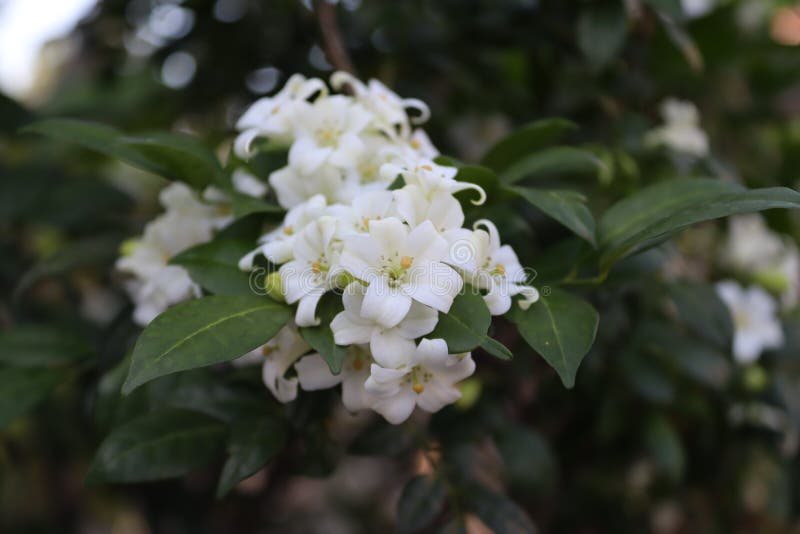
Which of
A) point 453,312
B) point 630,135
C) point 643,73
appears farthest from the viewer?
point 643,73

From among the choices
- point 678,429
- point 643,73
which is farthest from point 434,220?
point 678,429

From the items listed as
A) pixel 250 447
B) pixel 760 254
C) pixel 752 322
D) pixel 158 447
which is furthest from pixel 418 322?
pixel 760 254

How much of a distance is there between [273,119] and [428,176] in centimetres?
21

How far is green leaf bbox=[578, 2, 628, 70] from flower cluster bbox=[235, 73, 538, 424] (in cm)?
40

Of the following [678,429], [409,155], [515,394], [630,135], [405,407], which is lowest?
[678,429]

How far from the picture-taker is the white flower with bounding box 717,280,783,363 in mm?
1036

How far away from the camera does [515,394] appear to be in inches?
43.9

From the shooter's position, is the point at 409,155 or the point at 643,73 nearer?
the point at 409,155

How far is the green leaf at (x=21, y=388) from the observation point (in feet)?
2.65

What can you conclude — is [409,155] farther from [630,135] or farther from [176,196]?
[630,135]

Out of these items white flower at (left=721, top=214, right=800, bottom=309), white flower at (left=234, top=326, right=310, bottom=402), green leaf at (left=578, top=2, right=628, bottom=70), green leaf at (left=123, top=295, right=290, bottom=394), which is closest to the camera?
green leaf at (left=123, top=295, right=290, bottom=394)

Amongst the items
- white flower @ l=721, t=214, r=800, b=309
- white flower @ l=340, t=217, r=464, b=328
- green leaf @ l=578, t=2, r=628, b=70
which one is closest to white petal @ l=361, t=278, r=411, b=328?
white flower @ l=340, t=217, r=464, b=328

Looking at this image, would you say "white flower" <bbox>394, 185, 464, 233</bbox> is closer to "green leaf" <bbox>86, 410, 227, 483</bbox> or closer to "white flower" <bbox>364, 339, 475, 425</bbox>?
"white flower" <bbox>364, 339, 475, 425</bbox>

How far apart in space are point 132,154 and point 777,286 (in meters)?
1.03
